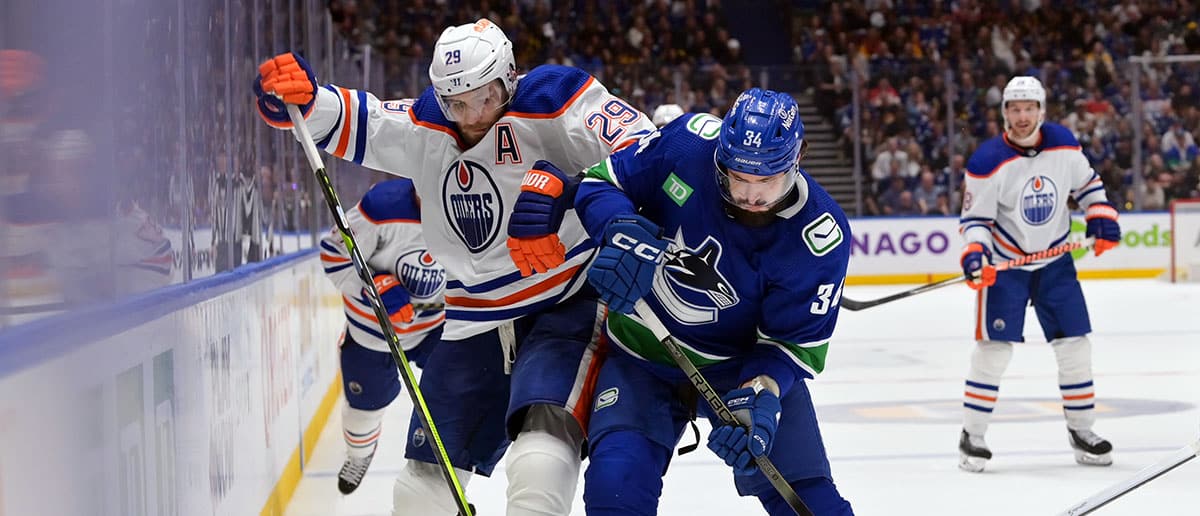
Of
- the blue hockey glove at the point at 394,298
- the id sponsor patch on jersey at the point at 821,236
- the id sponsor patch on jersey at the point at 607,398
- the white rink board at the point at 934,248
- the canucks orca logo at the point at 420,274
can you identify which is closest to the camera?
the id sponsor patch on jersey at the point at 821,236

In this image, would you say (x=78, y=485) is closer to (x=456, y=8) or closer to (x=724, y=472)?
(x=724, y=472)

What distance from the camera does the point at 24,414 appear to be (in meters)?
1.55

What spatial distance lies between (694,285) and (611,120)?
1.36 feet

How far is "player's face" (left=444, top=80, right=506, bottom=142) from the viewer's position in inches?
104

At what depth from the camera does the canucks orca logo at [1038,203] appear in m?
4.71

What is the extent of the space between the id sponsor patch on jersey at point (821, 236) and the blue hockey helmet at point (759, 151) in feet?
0.27

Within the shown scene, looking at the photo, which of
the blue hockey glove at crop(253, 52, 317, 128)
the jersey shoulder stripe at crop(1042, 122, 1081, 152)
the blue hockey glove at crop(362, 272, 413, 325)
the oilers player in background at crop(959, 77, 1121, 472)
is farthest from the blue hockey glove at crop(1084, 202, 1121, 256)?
the blue hockey glove at crop(253, 52, 317, 128)

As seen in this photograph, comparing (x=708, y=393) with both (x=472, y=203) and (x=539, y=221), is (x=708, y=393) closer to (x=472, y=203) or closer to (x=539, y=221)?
(x=539, y=221)

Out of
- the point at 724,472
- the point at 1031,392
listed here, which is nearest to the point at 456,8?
the point at 1031,392

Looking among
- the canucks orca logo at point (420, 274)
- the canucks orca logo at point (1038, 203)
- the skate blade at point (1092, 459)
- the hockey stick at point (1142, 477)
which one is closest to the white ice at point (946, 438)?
the skate blade at point (1092, 459)

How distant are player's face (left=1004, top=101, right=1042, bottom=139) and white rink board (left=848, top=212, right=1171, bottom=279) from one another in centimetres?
768

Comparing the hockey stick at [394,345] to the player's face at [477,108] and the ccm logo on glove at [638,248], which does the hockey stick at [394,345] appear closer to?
the player's face at [477,108]

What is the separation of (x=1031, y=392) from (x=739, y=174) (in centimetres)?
434

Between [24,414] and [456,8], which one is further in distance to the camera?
[456,8]
